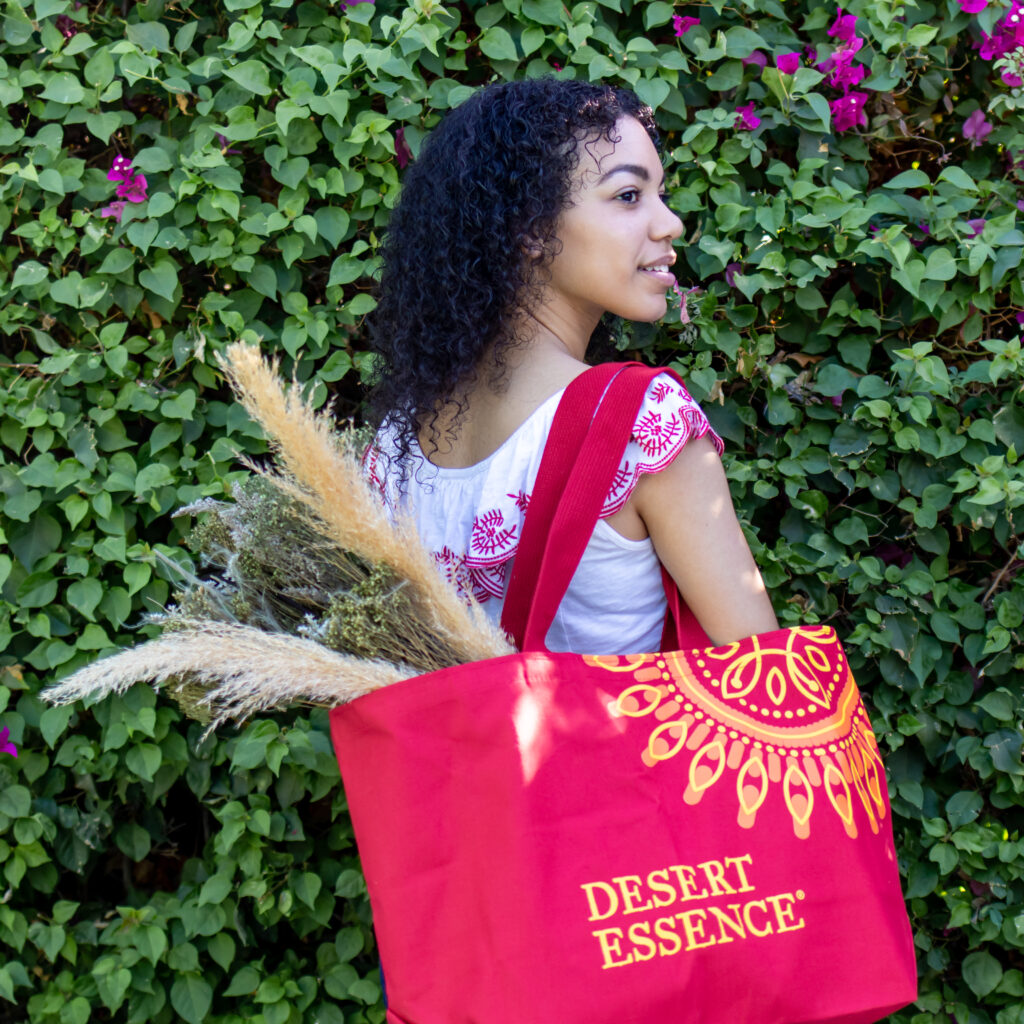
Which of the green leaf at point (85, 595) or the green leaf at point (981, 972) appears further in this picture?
the green leaf at point (85, 595)

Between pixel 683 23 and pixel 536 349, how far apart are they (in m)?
1.10

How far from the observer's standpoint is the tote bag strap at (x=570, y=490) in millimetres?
1401

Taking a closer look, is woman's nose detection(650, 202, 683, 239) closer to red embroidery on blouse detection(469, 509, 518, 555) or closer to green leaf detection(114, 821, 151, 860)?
red embroidery on blouse detection(469, 509, 518, 555)

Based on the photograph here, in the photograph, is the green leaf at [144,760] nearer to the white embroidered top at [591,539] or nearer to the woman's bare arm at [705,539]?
the white embroidered top at [591,539]

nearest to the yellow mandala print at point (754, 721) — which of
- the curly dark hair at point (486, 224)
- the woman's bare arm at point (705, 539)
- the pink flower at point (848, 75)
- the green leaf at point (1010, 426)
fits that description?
the woman's bare arm at point (705, 539)

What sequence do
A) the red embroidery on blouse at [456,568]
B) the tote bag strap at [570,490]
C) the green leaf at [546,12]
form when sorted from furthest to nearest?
the green leaf at [546,12] → the red embroidery on blouse at [456,568] → the tote bag strap at [570,490]

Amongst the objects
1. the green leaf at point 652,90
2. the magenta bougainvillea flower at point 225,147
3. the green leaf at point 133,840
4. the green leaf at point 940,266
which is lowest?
the green leaf at point 133,840

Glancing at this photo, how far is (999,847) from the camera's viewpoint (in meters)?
2.22

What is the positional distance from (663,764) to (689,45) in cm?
178

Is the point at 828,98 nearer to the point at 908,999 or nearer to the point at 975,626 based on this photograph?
the point at 975,626

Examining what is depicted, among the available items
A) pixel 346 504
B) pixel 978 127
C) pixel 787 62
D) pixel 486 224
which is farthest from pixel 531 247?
pixel 978 127

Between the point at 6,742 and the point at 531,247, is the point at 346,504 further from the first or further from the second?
the point at 6,742

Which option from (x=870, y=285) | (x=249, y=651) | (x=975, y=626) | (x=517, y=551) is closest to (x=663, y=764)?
(x=517, y=551)

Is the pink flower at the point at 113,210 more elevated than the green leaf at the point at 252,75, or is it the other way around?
the green leaf at the point at 252,75
